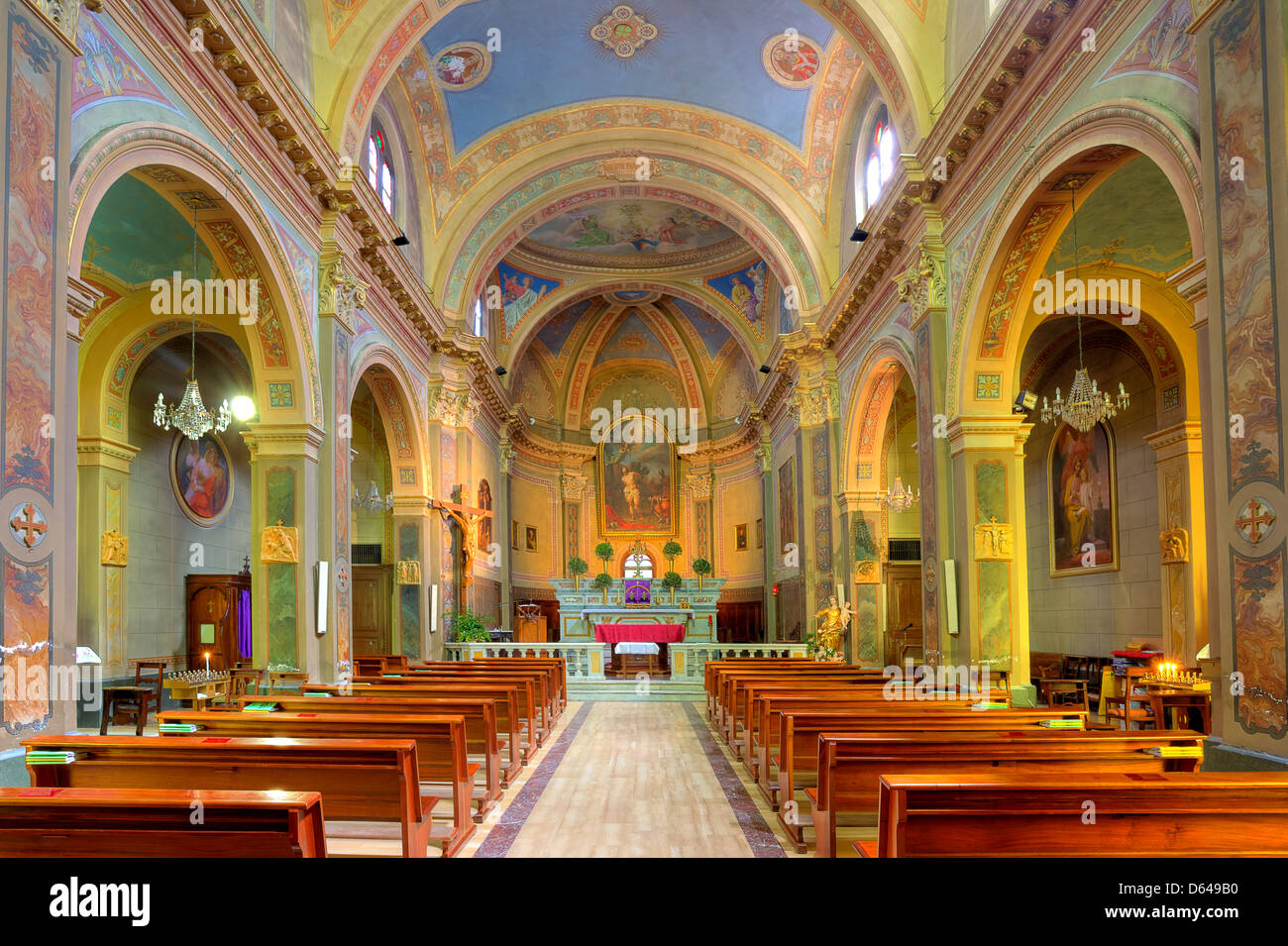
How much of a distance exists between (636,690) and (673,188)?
39.9 feet

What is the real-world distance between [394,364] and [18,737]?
13.1 meters

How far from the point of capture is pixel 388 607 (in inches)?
918

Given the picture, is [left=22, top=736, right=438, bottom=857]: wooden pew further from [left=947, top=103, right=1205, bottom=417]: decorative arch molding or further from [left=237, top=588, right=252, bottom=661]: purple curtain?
[left=237, top=588, right=252, bottom=661]: purple curtain

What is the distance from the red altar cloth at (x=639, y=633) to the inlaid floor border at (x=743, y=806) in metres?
8.53

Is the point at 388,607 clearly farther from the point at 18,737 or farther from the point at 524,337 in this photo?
the point at 18,737

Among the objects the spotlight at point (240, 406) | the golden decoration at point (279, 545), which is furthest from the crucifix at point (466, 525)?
the golden decoration at point (279, 545)

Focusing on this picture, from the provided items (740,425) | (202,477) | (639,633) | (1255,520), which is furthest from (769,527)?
(1255,520)

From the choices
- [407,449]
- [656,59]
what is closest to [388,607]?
[407,449]

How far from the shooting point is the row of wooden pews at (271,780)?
141 inches

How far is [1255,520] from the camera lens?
613 centimetres

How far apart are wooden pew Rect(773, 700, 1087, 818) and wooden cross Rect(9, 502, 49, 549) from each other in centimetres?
543

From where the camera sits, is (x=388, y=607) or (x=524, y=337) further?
(x=524, y=337)

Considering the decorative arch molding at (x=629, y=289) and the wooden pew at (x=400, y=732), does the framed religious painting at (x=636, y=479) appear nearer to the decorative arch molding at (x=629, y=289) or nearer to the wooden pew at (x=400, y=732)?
the decorative arch molding at (x=629, y=289)

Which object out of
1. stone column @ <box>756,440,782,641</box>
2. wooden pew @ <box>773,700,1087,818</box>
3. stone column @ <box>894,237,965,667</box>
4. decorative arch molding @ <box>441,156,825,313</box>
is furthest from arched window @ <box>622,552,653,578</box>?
wooden pew @ <box>773,700,1087,818</box>
